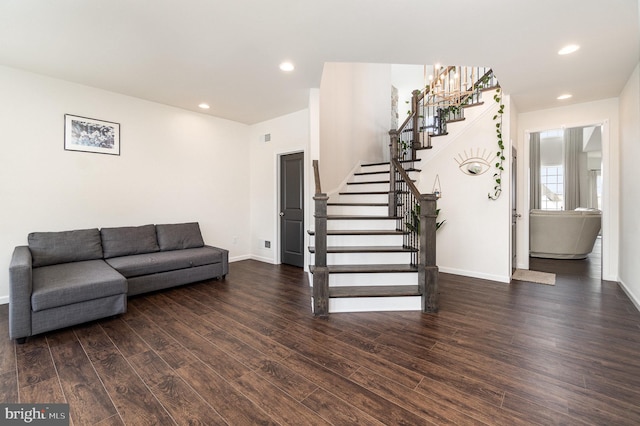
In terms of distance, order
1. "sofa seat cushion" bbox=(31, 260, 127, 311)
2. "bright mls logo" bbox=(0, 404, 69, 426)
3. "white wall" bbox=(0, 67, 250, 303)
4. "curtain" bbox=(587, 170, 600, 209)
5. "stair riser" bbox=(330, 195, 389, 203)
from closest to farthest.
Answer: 1. "bright mls logo" bbox=(0, 404, 69, 426)
2. "sofa seat cushion" bbox=(31, 260, 127, 311)
3. "white wall" bbox=(0, 67, 250, 303)
4. "stair riser" bbox=(330, 195, 389, 203)
5. "curtain" bbox=(587, 170, 600, 209)

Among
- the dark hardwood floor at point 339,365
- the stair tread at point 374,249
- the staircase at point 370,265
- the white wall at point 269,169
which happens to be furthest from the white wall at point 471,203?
the white wall at point 269,169

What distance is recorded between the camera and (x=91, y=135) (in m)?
3.93

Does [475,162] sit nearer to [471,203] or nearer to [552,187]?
[471,203]

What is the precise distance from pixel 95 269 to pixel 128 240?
88cm

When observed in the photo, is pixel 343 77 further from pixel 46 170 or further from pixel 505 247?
pixel 46 170

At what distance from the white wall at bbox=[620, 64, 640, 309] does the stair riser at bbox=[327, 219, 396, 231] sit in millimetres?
2727

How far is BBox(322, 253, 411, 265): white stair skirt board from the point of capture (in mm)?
3537

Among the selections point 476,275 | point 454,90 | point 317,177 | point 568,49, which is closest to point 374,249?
point 317,177

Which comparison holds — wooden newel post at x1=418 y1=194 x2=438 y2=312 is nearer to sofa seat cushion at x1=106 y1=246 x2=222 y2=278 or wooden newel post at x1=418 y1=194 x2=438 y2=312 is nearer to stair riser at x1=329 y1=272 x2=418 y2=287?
stair riser at x1=329 y1=272 x2=418 y2=287

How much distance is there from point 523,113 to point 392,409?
531 centimetres

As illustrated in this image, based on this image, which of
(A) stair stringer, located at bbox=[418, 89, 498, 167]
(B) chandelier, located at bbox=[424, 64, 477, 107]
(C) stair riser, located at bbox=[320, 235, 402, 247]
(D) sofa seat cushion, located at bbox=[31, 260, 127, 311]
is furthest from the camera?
(A) stair stringer, located at bbox=[418, 89, 498, 167]

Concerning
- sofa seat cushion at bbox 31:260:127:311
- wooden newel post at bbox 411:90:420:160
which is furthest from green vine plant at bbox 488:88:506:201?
sofa seat cushion at bbox 31:260:127:311

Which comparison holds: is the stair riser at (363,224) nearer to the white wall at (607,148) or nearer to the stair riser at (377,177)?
the stair riser at (377,177)

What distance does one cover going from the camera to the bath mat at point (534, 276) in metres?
4.22
